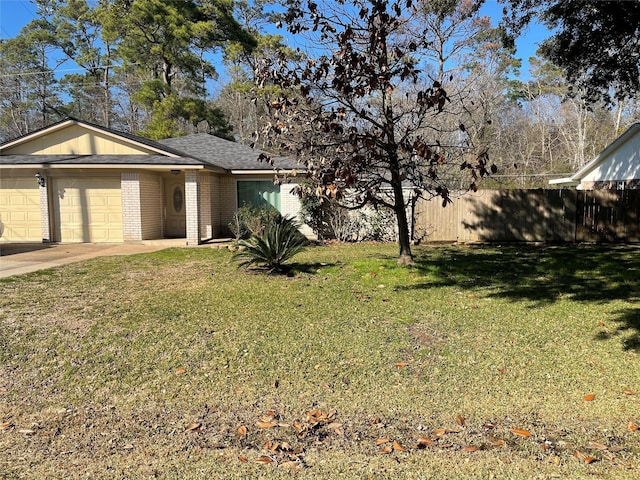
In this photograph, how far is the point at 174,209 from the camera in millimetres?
16734

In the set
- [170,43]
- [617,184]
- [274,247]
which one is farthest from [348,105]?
[170,43]

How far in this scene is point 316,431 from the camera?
3500 mm

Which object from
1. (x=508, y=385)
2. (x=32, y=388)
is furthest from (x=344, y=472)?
(x=32, y=388)

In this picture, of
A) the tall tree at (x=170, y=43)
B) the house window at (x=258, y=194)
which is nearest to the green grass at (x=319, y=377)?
the house window at (x=258, y=194)

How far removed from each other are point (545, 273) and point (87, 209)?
13523 millimetres

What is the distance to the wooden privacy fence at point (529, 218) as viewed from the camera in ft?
49.1

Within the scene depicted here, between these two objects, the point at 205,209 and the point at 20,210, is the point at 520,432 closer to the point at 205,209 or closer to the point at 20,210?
the point at 205,209

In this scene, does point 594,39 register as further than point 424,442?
Yes

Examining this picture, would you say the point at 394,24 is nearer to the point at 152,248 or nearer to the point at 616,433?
the point at 616,433

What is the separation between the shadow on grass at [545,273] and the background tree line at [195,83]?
10190 millimetres

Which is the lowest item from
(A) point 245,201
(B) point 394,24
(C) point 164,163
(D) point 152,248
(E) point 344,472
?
(E) point 344,472

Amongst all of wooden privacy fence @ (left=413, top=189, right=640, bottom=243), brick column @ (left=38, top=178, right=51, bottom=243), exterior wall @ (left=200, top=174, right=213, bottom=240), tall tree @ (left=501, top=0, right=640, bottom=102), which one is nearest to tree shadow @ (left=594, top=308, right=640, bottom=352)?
tall tree @ (left=501, top=0, right=640, bottom=102)

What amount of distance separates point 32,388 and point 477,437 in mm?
3998

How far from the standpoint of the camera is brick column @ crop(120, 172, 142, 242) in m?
14.4
